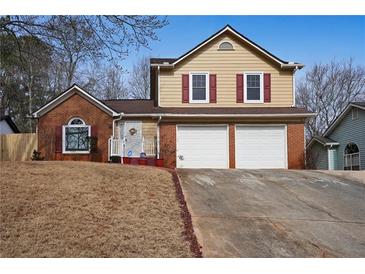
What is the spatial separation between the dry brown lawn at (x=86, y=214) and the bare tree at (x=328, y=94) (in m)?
28.4

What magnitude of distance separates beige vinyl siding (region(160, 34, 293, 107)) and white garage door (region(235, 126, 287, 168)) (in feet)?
4.10

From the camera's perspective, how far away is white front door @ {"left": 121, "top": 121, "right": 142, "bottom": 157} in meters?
20.8

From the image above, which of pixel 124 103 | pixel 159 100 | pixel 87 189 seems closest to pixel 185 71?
pixel 159 100

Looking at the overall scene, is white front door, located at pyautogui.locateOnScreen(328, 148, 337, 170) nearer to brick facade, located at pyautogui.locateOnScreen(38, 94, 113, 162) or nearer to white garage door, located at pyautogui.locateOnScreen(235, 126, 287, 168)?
white garage door, located at pyautogui.locateOnScreen(235, 126, 287, 168)

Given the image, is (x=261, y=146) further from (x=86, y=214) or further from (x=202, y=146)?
(x=86, y=214)

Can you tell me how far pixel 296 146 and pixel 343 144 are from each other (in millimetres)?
5987

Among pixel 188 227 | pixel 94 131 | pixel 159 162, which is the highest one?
pixel 94 131

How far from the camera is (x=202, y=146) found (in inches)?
832

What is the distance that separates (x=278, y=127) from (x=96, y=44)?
899 centimetres

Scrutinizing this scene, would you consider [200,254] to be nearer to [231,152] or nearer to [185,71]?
[231,152]

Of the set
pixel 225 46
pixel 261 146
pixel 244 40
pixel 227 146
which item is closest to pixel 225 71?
pixel 225 46

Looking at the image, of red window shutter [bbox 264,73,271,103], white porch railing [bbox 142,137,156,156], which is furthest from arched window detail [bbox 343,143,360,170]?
white porch railing [bbox 142,137,156,156]

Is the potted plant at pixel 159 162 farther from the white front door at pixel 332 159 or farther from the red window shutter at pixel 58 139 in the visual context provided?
the white front door at pixel 332 159

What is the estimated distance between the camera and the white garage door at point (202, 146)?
2103 cm
